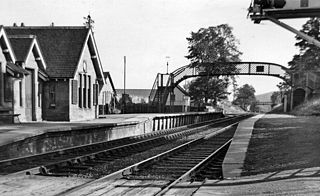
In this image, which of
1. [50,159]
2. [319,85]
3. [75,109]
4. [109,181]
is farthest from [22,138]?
[319,85]

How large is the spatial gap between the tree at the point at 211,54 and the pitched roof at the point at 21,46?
4460cm

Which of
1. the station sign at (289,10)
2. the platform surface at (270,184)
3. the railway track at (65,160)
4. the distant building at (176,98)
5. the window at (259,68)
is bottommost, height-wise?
the railway track at (65,160)

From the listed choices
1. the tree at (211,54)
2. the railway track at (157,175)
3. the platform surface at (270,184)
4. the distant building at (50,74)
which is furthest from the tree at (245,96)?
the platform surface at (270,184)

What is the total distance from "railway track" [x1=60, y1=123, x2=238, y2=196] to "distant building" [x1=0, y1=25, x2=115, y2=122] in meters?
11.4

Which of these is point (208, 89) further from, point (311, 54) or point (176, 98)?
point (176, 98)

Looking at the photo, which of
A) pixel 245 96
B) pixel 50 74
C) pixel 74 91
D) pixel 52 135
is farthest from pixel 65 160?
pixel 245 96

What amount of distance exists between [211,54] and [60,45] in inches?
1715

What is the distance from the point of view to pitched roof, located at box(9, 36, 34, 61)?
22.4 metres

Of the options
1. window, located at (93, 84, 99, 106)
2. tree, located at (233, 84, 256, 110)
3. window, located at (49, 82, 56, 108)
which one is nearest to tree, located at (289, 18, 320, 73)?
window, located at (93, 84, 99, 106)

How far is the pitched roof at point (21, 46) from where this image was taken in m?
22.4

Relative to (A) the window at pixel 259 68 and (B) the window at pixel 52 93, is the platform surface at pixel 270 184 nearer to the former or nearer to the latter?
(B) the window at pixel 52 93

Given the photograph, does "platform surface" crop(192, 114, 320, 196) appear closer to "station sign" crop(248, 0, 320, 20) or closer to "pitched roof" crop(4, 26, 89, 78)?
"station sign" crop(248, 0, 320, 20)

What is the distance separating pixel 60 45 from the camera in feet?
89.5

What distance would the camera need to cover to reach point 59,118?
81.7 feet
